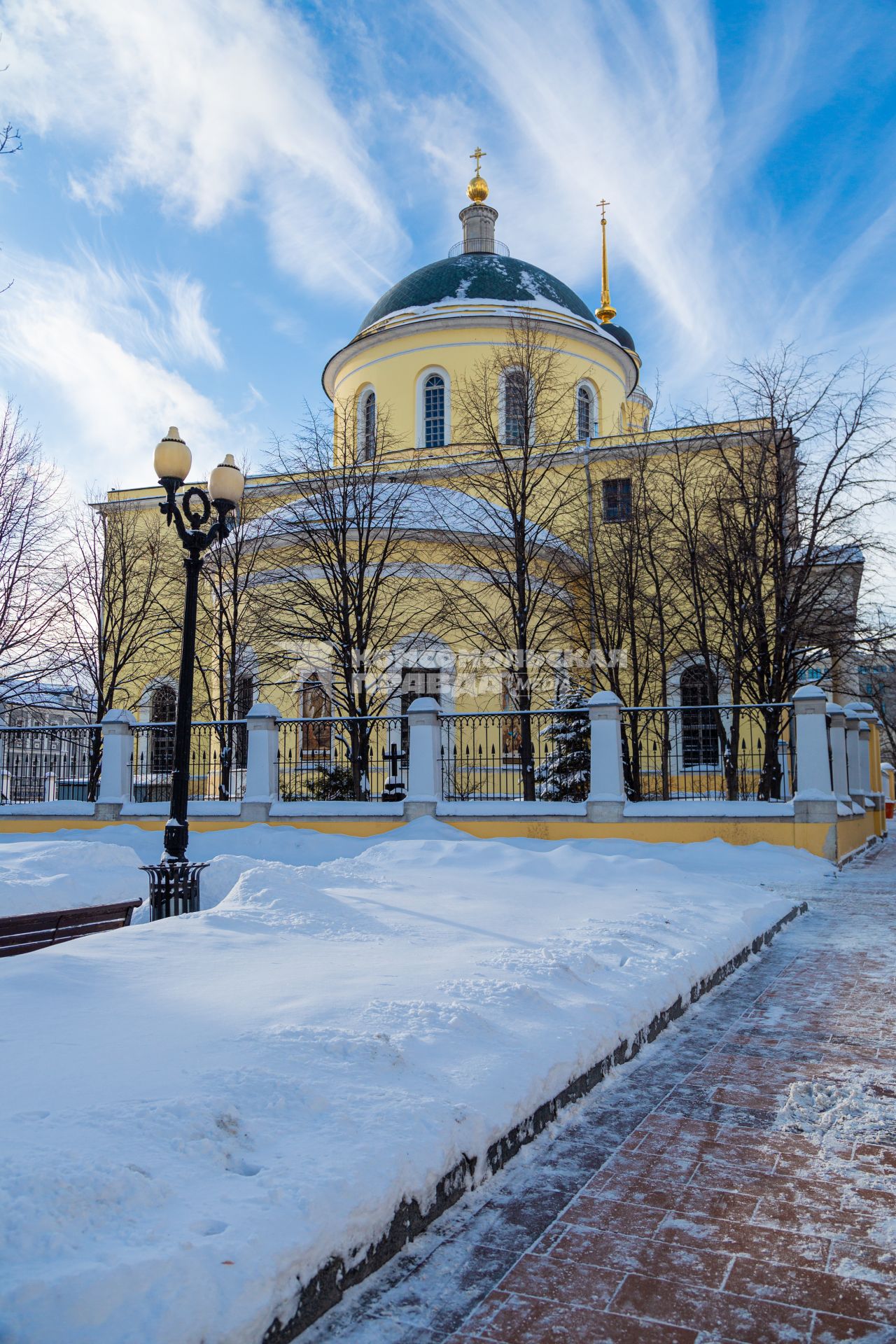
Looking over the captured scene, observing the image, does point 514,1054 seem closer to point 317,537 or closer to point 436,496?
point 317,537

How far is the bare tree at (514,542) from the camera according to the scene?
21109 millimetres

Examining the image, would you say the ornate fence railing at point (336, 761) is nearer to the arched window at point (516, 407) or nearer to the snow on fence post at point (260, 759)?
the snow on fence post at point (260, 759)

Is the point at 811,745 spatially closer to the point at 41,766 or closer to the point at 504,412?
the point at 41,766

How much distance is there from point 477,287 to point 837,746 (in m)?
20.1

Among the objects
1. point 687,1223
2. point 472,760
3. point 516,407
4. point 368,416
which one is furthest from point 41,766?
point 687,1223

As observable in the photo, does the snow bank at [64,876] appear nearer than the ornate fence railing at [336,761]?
Yes

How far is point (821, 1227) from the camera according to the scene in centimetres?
322

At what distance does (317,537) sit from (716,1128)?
19.9 meters

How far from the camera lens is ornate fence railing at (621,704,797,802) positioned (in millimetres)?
17625

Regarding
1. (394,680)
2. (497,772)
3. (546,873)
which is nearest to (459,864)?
(546,873)

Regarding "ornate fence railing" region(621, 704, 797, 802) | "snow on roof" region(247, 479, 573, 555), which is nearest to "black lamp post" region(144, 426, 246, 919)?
"ornate fence railing" region(621, 704, 797, 802)

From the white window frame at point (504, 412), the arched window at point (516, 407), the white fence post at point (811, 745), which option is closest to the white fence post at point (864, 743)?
the white fence post at point (811, 745)

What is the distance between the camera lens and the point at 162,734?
25.8 m

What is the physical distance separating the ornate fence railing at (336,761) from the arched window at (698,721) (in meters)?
5.70
